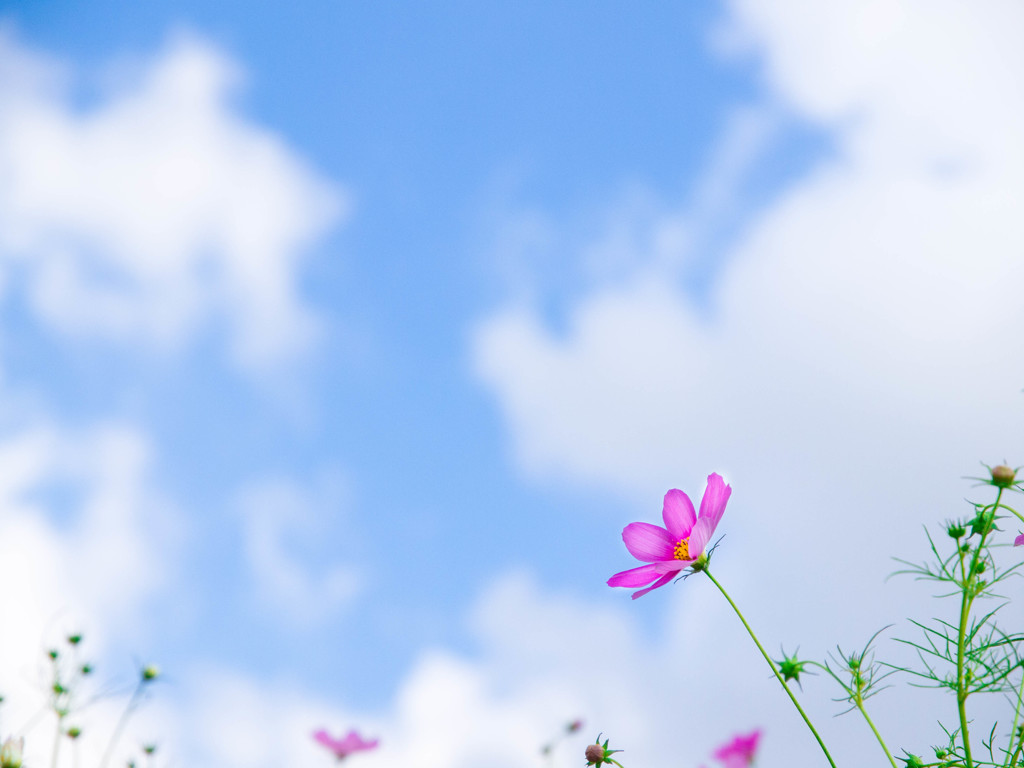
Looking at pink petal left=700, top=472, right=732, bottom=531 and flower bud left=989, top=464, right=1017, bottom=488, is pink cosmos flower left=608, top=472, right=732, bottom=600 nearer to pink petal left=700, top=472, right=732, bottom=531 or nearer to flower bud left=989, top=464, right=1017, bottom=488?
pink petal left=700, top=472, right=732, bottom=531

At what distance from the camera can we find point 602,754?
883 mm

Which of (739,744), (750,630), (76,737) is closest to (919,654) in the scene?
(750,630)

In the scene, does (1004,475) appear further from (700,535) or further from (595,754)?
(595,754)

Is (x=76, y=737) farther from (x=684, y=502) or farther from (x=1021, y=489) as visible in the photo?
(x=1021, y=489)

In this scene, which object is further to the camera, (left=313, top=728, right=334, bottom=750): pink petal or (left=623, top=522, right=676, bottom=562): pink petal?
(left=313, top=728, right=334, bottom=750): pink petal

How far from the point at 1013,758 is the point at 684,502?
0.41 metres

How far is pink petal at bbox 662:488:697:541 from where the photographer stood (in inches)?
38.7

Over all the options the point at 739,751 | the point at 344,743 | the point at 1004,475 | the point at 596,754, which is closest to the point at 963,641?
the point at 1004,475

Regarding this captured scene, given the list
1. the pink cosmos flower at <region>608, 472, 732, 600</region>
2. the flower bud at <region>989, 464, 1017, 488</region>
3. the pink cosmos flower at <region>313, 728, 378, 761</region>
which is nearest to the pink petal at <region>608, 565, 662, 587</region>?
the pink cosmos flower at <region>608, 472, 732, 600</region>

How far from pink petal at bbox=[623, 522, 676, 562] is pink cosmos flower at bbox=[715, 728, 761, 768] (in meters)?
0.93

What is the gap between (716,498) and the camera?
947mm

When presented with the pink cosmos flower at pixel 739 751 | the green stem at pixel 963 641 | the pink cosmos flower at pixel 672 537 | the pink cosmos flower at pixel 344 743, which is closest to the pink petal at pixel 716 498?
the pink cosmos flower at pixel 672 537

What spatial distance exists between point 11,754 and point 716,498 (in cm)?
106

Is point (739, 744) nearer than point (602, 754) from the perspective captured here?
No
